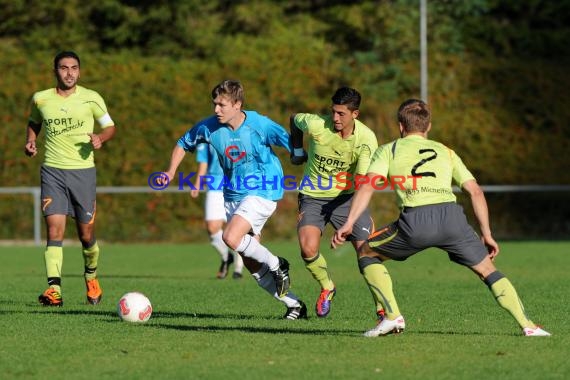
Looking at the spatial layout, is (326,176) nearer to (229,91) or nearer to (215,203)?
(229,91)

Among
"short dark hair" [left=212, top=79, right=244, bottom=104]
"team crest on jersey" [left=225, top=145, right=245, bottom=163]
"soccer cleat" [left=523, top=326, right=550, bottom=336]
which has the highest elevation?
"short dark hair" [left=212, top=79, right=244, bottom=104]

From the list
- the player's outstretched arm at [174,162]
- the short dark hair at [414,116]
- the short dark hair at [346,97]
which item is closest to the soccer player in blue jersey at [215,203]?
the player's outstretched arm at [174,162]

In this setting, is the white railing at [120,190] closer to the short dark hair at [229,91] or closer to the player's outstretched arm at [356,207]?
the short dark hair at [229,91]

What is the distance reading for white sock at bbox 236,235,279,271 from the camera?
9948mm

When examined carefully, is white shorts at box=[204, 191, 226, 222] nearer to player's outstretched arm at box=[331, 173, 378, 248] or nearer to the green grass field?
the green grass field

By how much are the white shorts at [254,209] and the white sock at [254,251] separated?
6.4 inches

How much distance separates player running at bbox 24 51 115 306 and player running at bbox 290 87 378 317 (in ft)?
7.24

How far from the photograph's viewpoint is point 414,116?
846 cm

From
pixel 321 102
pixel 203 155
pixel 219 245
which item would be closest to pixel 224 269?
pixel 219 245

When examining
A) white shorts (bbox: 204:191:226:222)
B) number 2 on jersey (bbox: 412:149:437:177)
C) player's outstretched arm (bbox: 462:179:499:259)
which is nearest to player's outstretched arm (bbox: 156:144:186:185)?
number 2 on jersey (bbox: 412:149:437:177)

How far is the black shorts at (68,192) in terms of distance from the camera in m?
11.6

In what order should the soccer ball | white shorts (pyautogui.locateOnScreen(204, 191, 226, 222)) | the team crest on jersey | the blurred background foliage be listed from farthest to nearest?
the blurred background foliage → white shorts (pyautogui.locateOnScreen(204, 191, 226, 222)) → the team crest on jersey → the soccer ball

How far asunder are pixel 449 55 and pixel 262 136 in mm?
16949

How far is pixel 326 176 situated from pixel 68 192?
2.79 metres
